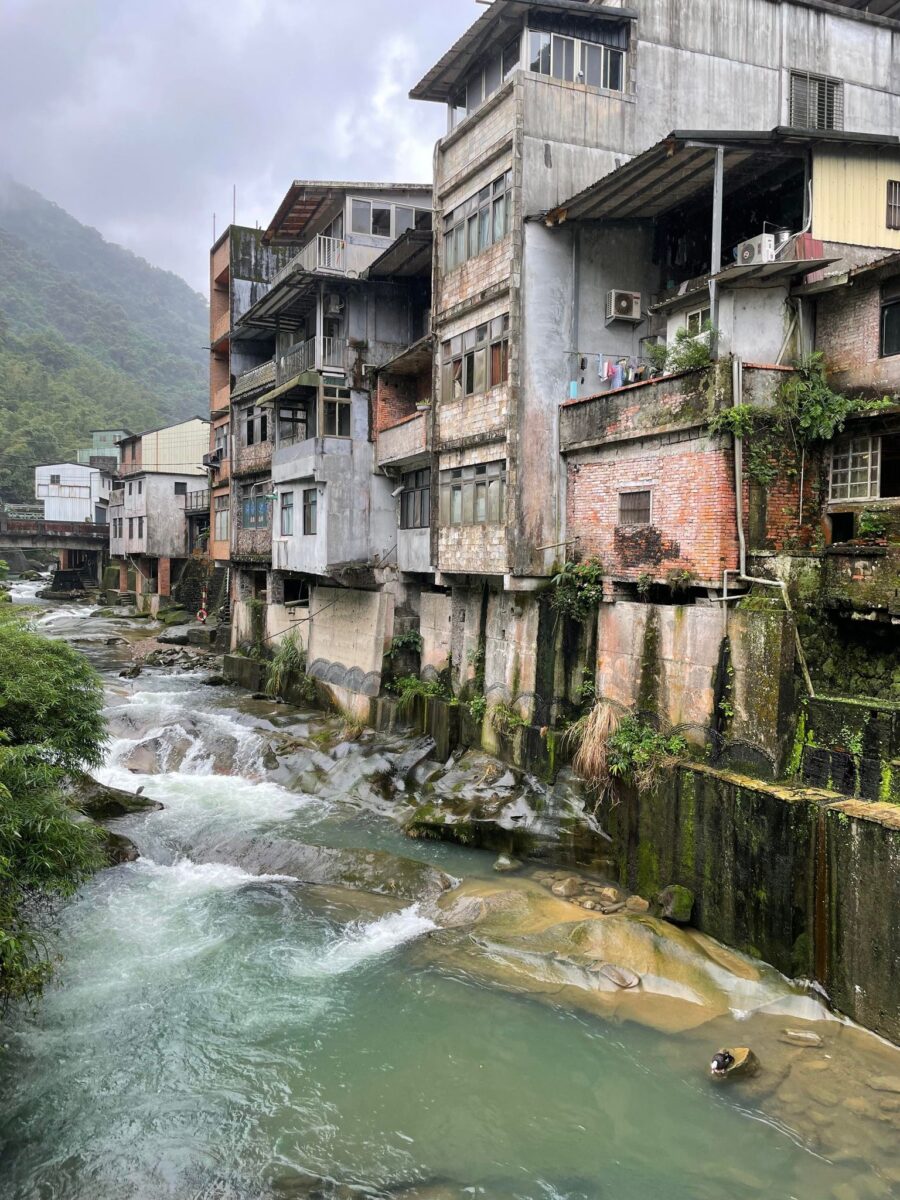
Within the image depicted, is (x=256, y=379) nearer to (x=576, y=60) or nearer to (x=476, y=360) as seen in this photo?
(x=476, y=360)

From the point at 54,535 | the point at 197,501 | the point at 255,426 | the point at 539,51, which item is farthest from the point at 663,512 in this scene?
the point at 54,535

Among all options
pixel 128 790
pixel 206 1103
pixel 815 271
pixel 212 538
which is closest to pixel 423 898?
pixel 206 1103

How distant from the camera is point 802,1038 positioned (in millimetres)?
10320

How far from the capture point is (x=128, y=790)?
66.9ft

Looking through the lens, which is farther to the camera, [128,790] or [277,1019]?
[128,790]

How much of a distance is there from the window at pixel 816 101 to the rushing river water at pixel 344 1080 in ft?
63.4

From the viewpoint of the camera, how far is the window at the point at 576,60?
17.7 metres

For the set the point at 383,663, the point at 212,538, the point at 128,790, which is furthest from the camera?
the point at 212,538

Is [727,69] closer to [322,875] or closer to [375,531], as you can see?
[375,531]

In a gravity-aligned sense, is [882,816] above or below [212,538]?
below

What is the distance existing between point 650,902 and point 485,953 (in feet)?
9.60

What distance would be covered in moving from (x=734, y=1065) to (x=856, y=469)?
9.22 m

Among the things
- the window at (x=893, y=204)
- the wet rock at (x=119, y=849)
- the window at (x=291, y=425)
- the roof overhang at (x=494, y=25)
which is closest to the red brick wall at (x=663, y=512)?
the window at (x=893, y=204)

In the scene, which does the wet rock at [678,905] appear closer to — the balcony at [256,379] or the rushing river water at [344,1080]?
the rushing river water at [344,1080]
